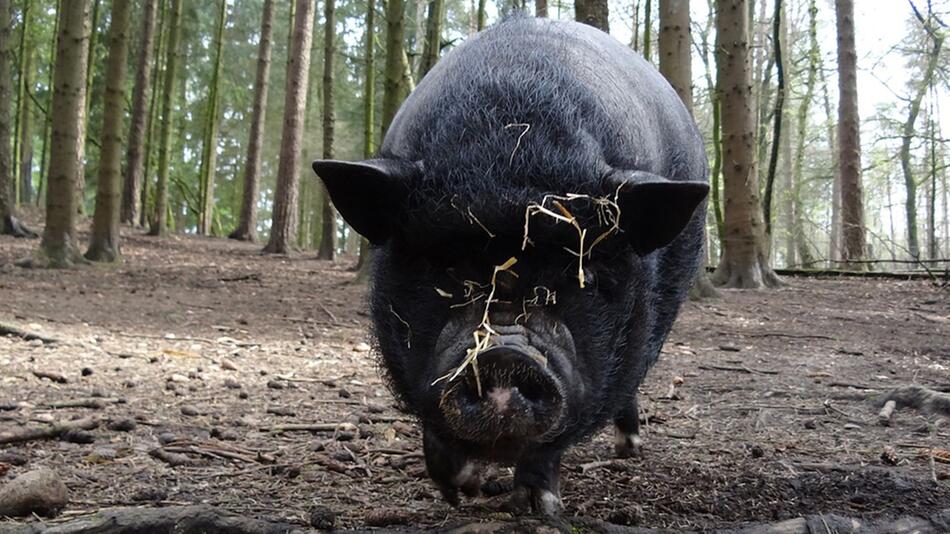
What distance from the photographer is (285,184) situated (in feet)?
60.5

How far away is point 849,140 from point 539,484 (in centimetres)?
1705

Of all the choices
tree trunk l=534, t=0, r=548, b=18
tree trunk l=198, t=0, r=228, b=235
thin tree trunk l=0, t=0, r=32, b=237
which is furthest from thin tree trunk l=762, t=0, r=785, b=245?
tree trunk l=198, t=0, r=228, b=235

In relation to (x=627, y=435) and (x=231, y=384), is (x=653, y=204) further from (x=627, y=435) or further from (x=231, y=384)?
(x=231, y=384)

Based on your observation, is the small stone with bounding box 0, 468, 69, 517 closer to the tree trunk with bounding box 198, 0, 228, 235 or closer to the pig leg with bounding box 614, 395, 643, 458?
the pig leg with bounding box 614, 395, 643, 458

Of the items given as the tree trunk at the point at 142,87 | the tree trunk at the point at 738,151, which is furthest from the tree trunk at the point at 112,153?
the tree trunk at the point at 738,151

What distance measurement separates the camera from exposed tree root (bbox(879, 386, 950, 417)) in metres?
4.96

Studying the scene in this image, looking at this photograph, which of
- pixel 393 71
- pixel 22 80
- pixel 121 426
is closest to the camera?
pixel 121 426

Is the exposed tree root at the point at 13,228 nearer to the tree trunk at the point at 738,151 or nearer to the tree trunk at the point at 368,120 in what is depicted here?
the tree trunk at the point at 368,120

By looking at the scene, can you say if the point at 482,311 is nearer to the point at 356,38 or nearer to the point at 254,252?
the point at 254,252

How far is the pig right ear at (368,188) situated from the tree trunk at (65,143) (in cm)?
966

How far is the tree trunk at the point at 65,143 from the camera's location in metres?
11.2

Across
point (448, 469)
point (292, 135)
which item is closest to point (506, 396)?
point (448, 469)

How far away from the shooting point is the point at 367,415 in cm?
505

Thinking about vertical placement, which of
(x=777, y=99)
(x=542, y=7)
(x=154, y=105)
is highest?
(x=154, y=105)
